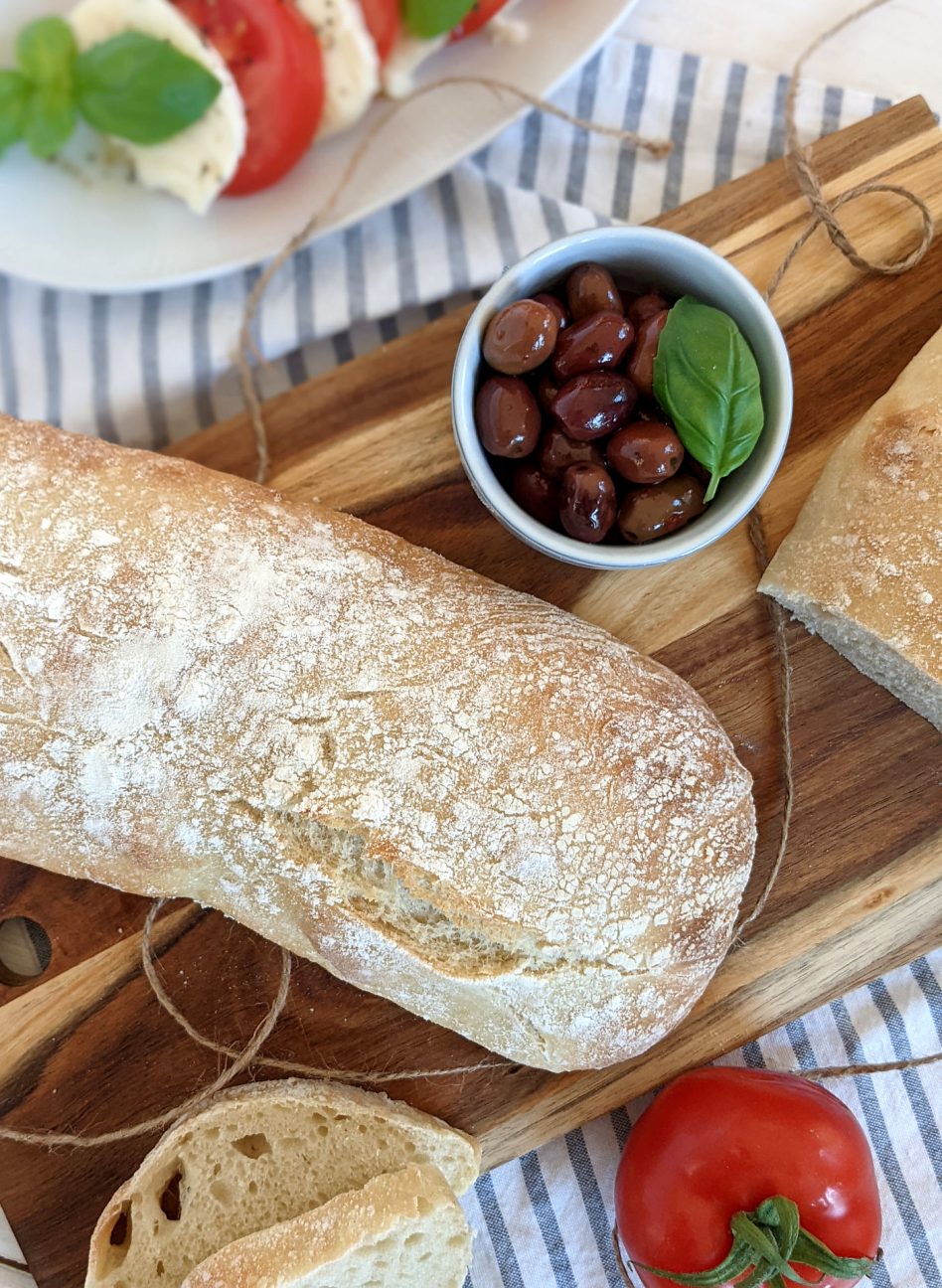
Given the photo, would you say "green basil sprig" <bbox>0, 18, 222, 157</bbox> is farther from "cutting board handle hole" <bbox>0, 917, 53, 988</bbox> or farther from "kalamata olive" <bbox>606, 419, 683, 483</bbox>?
"cutting board handle hole" <bbox>0, 917, 53, 988</bbox>

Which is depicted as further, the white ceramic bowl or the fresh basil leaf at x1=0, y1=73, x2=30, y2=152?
the fresh basil leaf at x1=0, y1=73, x2=30, y2=152

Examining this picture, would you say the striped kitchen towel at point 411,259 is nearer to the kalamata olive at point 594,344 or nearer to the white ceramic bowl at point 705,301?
the white ceramic bowl at point 705,301

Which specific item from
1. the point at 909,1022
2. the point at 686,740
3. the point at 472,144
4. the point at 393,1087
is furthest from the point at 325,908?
the point at 472,144

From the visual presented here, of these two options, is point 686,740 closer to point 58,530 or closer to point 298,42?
point 58,530

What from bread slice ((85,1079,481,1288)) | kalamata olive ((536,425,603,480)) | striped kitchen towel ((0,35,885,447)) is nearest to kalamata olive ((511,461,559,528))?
kalamata olive ((536,425,603,480))

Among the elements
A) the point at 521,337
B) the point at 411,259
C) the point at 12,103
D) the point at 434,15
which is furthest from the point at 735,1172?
the point at 12,103

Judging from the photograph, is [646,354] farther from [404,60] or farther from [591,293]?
[404,60]
